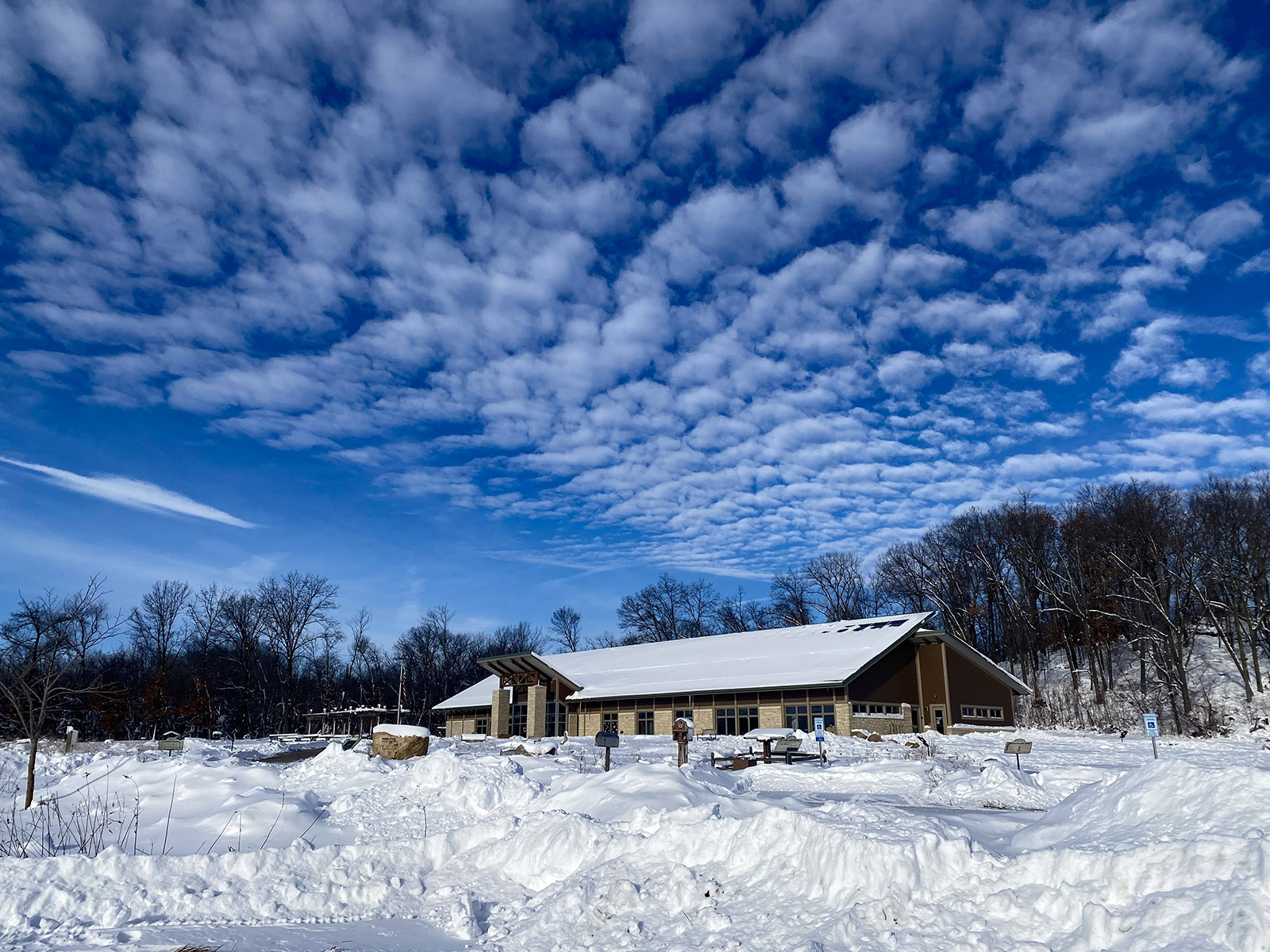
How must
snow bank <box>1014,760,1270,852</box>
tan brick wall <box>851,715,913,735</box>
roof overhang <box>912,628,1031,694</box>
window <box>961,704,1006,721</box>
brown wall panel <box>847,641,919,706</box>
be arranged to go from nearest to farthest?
snow bank <box>1014,760,1270,852</box>
tan brick wall <box>851,715,913,735</box>
brown wall panel <box>847,641,919,706</box>
roof overhang <box>912,628,1031,694</box>
window <box>961,704,1006,721</box>

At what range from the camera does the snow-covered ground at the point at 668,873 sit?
22.8 ft

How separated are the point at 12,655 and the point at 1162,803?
54.6m

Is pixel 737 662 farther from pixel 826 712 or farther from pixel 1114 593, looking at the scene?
pixel 1114 593

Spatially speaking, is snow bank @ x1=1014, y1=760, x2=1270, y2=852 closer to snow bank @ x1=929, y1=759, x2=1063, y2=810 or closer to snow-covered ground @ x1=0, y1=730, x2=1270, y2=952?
snow-covered ground @ x1=0, y1=730, x2=1270, y2=952

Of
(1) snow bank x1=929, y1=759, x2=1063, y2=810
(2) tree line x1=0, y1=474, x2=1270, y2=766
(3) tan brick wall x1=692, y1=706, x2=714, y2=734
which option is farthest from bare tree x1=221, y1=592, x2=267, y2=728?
(1) snow bank x1=929, y1=759, x2=1063, y2=810

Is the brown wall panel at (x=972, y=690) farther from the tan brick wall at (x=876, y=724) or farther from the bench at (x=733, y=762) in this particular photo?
the bench at (x=733, y=762)

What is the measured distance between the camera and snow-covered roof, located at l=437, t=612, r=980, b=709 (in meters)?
41.8

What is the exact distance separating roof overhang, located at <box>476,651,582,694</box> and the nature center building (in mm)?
85

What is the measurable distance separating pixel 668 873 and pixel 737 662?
38.5 meters

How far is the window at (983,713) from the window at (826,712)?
375 inches

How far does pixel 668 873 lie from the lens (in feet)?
31.6

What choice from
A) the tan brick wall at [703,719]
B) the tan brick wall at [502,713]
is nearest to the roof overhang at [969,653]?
the tan brick wall at [703,719]

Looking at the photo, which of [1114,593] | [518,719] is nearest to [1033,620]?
[1114,593]

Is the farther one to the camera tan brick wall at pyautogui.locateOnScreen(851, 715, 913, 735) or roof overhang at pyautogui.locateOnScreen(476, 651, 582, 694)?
roof overhang at pyautogui.locateOnScreen(476, 651, 582, 694)
